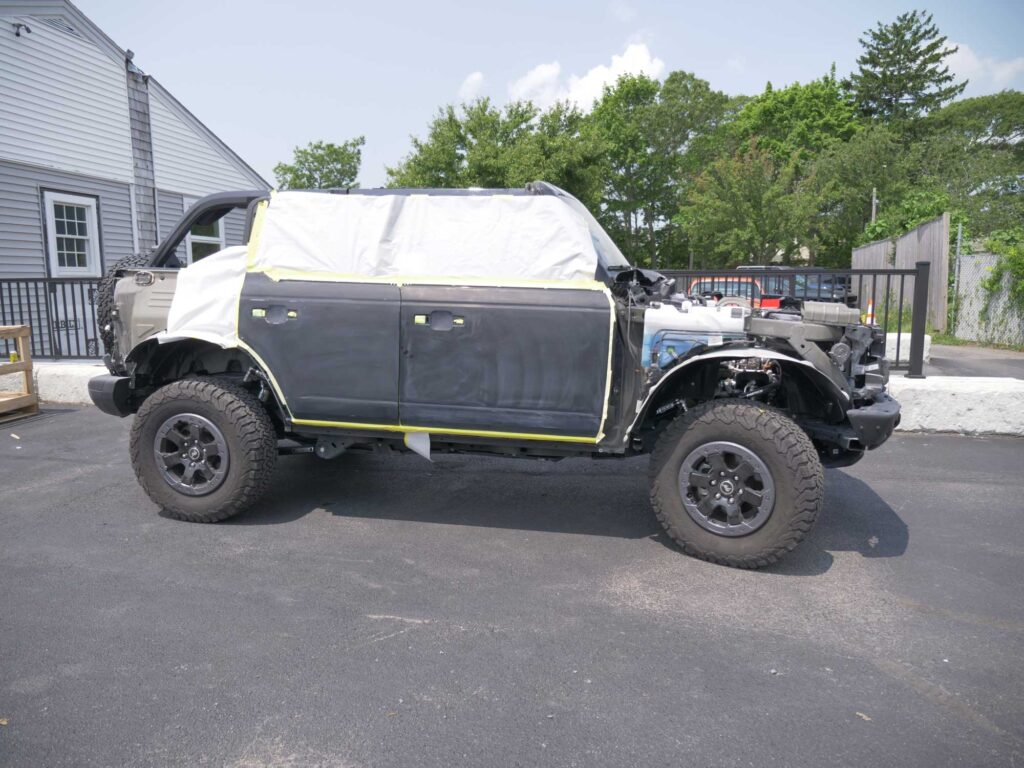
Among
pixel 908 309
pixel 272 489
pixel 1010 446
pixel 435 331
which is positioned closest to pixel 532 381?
pixel 435 331

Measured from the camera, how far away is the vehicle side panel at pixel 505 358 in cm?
422

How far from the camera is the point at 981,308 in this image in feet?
52.1

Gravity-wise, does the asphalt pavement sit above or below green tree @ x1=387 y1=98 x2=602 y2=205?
below

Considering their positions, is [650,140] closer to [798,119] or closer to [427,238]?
[798,119]

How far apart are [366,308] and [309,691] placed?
2.22 metres

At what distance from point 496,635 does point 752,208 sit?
3182cm

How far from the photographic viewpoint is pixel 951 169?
110 feet

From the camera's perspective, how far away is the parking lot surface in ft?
8.69

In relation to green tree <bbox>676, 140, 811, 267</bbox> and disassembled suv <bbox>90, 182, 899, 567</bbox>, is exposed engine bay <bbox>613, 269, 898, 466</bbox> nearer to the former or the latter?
disassembled suv <bbox>90, 182, 899, 567</bbox>

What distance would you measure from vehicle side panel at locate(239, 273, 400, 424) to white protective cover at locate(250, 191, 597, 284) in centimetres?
17

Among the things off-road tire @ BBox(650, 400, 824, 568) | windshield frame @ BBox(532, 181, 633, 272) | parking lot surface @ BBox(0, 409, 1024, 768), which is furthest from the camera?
windshield frame @ BBox(532, 181, 633, 272)

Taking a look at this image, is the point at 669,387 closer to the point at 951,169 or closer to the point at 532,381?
the point at 532,381

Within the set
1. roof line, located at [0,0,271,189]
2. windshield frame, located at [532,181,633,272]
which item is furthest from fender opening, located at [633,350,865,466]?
roof line, located at [0,0,271,189]

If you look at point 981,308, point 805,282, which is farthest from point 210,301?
point 981,308
